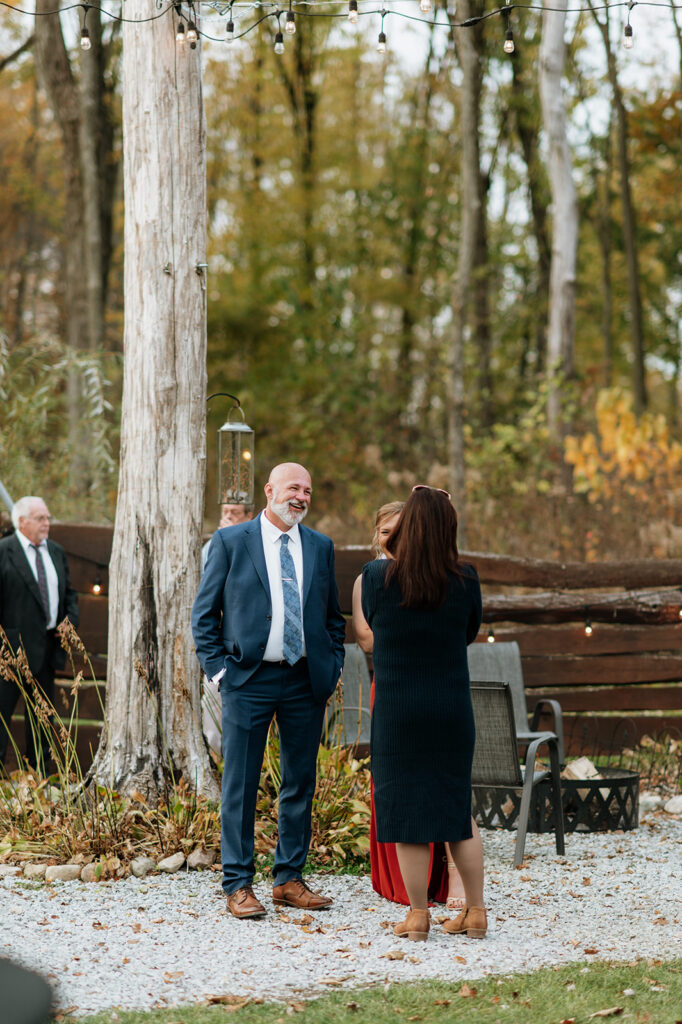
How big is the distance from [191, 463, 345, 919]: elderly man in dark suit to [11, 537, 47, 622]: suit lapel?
2480 millimetres

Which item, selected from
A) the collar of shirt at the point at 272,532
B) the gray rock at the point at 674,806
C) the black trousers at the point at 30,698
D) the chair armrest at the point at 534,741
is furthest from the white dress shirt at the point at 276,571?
the gray rock at the point at 674,806

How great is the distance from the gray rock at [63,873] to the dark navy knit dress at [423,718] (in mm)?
1646

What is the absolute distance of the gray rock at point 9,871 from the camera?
512 centimetres

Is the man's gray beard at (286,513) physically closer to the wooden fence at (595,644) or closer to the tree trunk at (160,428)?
the tree trunk at (160,428)

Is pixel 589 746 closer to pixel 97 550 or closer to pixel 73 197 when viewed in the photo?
pixel 97 550

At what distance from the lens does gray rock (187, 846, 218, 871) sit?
523 cm

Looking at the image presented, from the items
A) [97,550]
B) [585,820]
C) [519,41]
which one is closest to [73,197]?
[519,41]

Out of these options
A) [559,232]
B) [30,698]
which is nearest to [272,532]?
[30,698]

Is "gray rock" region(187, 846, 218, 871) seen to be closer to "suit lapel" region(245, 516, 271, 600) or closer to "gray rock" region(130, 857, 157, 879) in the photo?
"gray rock" region(130, 857, 157, 879)

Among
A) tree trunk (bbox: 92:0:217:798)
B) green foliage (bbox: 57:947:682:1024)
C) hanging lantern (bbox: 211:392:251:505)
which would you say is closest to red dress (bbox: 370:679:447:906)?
green foliage (bbox: 57:947:682:1024)

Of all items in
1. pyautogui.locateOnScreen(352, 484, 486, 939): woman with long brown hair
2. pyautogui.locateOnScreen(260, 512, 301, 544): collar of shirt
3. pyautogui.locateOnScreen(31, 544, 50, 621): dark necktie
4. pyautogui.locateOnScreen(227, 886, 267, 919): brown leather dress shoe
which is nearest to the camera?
pyautogui.locateOnScreen(352, 484, 486, 939): woman with long brown hair

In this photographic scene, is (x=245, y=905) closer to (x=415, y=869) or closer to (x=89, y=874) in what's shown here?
(x=415, y=869)

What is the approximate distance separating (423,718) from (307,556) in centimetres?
98

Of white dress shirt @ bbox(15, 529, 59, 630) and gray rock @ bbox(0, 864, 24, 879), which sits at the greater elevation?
white dress shirt @ bbox(15, 529, 59, 630)
